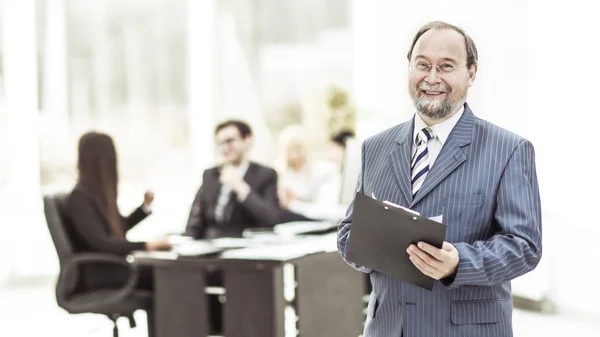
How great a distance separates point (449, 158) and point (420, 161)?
0.11 metres

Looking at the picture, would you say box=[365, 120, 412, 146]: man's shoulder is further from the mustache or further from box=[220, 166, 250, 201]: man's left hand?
box=[220, 166, 250, 201]: man's left hand

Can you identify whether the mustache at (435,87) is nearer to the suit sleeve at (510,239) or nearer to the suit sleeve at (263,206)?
the suit sleeve at (510,239)

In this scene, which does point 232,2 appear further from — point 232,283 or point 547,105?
point 232,283

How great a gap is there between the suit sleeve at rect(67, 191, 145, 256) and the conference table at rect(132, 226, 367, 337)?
0.51 ft

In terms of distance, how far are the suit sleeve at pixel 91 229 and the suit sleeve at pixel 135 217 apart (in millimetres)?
403

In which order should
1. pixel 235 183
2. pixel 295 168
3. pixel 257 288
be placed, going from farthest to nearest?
pixel 295 168
pixel 235 183
pixel 257 288

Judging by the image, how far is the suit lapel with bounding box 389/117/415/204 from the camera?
2.03 meters

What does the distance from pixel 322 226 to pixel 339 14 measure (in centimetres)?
444

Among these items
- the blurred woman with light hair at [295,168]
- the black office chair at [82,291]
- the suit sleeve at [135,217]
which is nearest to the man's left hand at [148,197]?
the suit sleeve at [135,217]

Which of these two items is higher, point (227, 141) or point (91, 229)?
point (227, 141)

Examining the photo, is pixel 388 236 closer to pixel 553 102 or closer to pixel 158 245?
pixel 158 245

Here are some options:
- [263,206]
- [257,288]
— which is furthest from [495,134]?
[263,206]

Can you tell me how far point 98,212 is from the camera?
4582mm

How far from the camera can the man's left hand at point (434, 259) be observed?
1824mm
